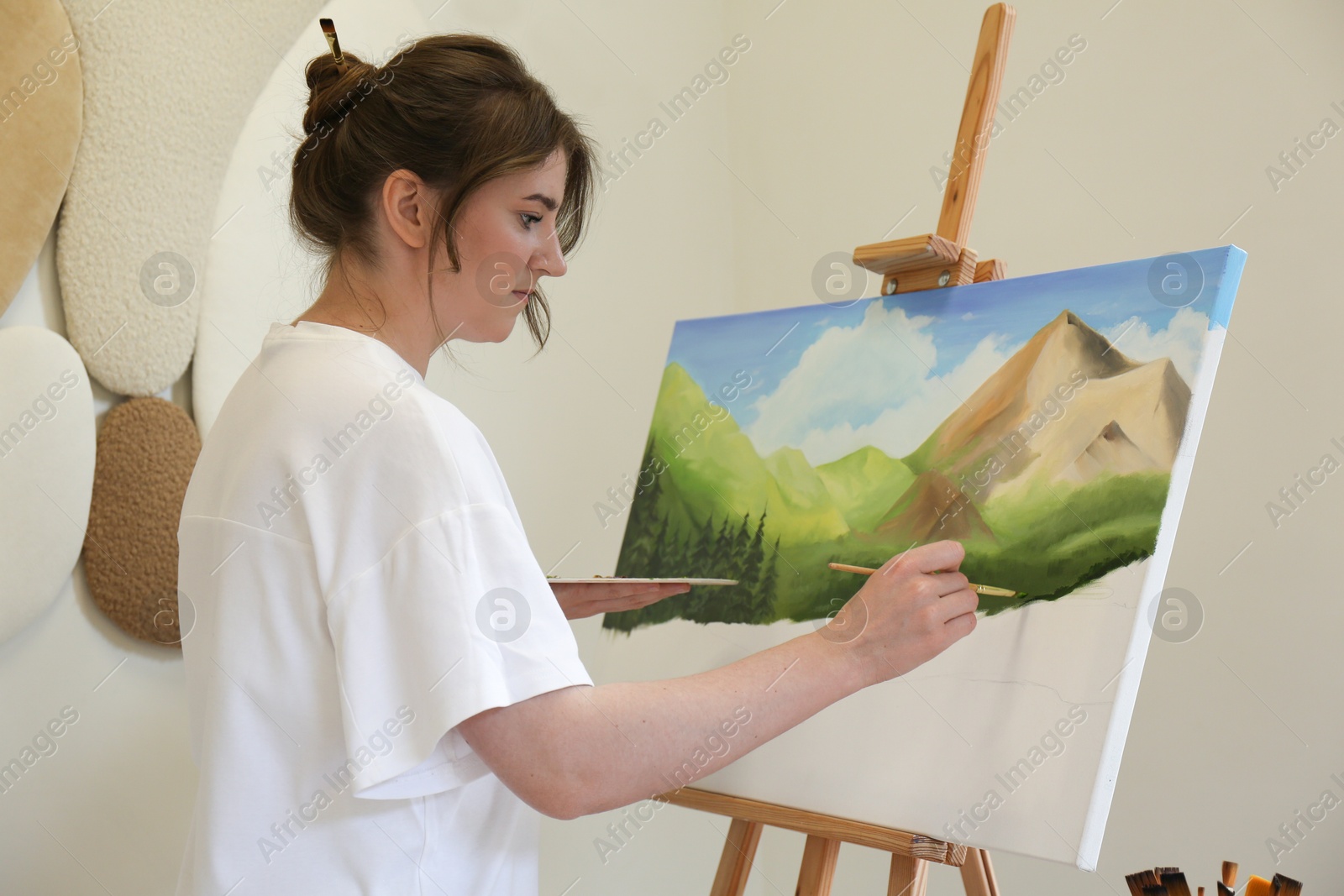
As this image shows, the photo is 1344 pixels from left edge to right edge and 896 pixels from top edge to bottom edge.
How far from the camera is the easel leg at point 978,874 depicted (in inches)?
42.9

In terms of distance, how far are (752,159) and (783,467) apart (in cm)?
132

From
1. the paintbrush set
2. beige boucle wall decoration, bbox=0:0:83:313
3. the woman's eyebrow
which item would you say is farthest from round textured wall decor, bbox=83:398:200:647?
the paintbrush set

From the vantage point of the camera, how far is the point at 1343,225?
5.18 feet

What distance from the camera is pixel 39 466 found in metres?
1.26

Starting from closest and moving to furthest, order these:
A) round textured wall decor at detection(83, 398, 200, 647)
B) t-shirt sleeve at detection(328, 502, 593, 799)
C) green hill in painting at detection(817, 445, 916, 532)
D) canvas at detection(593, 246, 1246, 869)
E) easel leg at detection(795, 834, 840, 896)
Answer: t-shirt sleeve at detection(328, 502, 593, 799), canvas at detection(593, 246, 1246, 869), easel leg at detection(795, 834, 840, 896), green hill in painting at detection(817, 445, 916, 532), round textured wall decor at detection(83, 398, 200, 647)

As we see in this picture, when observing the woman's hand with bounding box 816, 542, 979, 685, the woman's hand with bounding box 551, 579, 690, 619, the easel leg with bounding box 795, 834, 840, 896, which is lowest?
the easel leg with bounding box 795, 834, 840, 896

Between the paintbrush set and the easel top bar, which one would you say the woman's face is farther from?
the paintbrush set

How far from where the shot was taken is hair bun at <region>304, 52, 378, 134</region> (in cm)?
94

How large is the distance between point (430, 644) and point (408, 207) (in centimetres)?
41

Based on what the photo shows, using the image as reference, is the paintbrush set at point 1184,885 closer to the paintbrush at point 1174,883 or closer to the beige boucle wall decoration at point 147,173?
the paintbrush at point 1174,883

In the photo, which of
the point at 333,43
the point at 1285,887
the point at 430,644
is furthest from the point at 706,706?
the point at 333,43

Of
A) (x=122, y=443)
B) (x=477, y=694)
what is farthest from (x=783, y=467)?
(x=122, y=443)

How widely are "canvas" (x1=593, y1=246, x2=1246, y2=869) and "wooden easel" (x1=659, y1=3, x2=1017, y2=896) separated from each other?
2cm

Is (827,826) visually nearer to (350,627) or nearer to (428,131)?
(350,627)
